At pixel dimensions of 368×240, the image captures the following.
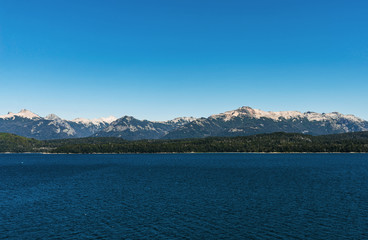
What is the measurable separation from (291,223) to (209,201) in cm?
2960

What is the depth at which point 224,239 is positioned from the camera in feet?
179

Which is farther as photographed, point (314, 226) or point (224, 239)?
point (314, 226)

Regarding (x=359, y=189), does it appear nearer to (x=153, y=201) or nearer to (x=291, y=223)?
(x=291, y=223)

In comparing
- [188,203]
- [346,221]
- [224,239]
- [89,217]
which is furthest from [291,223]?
[89,217]

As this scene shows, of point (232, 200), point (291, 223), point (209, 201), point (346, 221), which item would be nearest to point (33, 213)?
point (209, 201)

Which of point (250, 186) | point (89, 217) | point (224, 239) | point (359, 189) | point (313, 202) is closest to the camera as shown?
point (224, 239)

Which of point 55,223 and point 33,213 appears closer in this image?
point 55,223

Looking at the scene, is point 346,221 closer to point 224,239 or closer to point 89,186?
point 224,239

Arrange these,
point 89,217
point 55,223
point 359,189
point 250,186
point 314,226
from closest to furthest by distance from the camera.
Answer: point 314,226 < point 55,223 < point 89,217 < point 359,189 < point 250,186

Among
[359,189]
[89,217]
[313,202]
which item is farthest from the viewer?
[359,189]

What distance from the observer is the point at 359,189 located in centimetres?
10656

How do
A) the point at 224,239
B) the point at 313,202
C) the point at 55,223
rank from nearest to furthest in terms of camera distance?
the point at 224,239, the point at 55,223, the point at 313,202

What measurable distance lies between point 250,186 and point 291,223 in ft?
177

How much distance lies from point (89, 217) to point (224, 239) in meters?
36.0
